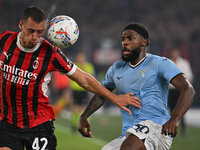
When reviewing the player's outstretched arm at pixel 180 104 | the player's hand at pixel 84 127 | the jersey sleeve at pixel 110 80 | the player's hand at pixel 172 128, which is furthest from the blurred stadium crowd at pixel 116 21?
the player's hand at pixel 172 128

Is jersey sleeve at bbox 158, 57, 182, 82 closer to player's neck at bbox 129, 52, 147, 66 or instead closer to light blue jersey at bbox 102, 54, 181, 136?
light blue jersey at bbox 102, 54, 181, 136

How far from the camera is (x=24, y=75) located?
3762mm

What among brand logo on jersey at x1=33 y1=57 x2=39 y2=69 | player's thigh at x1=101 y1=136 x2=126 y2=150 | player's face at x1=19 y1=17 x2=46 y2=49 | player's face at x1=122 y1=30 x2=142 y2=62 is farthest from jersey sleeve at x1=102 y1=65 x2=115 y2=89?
player's face at x1=19 y1=17 x2=46 y2=49

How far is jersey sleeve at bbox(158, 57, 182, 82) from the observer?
148 inches

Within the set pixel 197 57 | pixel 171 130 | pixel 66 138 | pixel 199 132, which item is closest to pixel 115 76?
pixel 171 130

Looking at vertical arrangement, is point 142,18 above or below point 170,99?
above

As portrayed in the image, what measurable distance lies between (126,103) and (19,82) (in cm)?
106

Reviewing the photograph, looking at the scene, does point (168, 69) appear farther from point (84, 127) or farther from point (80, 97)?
point (80, 97)

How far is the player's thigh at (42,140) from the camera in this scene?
12.7ft

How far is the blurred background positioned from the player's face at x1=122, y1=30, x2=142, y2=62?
50.3 feet

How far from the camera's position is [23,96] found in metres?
3.83

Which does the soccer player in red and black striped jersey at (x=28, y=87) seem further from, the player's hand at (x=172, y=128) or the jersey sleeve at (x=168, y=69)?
the player's hand at (x=172, y=128)

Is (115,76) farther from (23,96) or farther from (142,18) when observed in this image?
(142,18)

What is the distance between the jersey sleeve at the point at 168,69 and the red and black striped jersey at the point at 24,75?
0.87 metres
